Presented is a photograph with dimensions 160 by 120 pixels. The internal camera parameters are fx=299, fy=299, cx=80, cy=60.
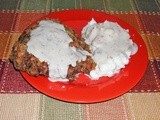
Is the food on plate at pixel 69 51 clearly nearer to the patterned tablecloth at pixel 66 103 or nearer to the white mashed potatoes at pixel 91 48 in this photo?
the white mashed potatoes at pixel 91 48

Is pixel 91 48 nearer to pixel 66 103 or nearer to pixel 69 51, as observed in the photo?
pixel 69 51

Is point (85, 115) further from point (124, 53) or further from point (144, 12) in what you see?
point (144, 12)

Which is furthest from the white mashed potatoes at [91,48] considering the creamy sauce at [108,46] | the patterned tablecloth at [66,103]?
the patterned tablecloth at [66,103]

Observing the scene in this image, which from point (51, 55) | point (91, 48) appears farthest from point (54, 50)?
point (91, 48)

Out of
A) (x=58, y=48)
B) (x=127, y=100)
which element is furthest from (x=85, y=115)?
(x=58, y=48)

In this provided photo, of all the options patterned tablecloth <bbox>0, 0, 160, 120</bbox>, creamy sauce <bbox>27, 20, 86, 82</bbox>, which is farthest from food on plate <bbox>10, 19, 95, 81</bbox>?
patterned tablecloth <bbox>0, 0, 160, 120</bbox>

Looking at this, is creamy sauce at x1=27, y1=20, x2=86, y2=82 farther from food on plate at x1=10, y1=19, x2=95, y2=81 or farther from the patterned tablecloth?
the patterned tablecloth
